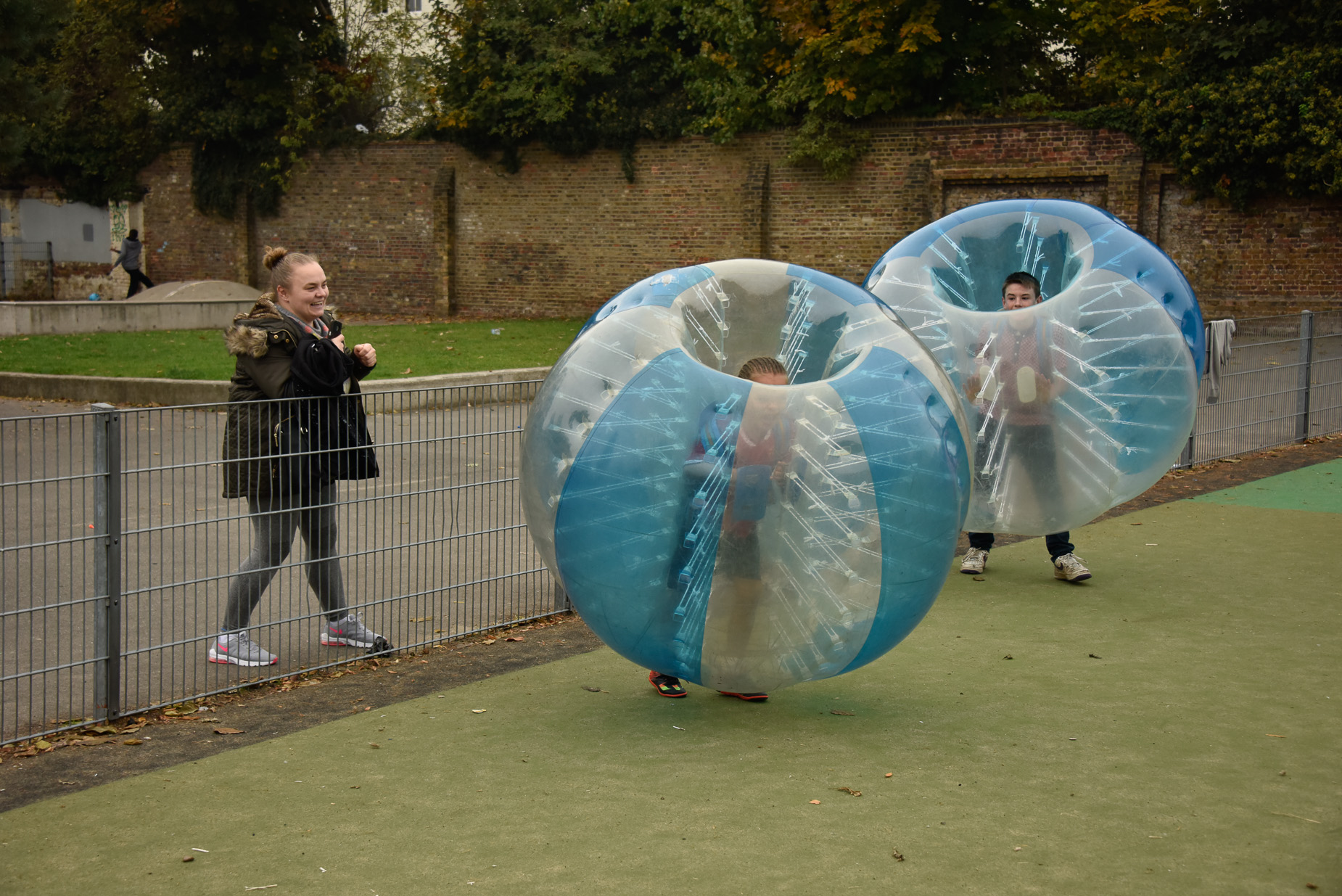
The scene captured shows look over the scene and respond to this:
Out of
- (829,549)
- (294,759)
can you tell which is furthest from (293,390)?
(829,549)

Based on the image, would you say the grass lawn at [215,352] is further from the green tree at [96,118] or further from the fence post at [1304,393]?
the green tree at [96,118]

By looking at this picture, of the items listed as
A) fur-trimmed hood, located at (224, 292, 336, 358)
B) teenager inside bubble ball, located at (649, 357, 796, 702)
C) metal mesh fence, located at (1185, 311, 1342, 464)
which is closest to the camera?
teenager inside bubble ball, located at (649, 357, 796, 702)

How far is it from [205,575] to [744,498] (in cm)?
261

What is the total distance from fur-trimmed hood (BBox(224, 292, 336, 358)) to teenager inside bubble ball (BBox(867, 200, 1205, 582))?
10.0 ft

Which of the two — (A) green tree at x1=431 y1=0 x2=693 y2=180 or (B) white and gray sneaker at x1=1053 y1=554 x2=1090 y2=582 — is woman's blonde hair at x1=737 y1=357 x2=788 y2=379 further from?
(A) green tree at x1=431 y1=0 x2=693 y2=180

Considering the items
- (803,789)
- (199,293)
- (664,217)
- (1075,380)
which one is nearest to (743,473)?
(803,789)

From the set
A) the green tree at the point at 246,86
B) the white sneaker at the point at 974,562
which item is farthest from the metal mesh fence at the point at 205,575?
the green tree at the point at 246,86

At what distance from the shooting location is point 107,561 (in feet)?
15.4

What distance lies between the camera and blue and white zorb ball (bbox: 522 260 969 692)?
13.4 ft

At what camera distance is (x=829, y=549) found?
4.09 m

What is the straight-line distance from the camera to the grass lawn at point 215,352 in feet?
52.0

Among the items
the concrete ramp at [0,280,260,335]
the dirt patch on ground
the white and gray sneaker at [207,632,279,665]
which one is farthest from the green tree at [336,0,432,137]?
the white and gray sneaker at [207,632,279,665]

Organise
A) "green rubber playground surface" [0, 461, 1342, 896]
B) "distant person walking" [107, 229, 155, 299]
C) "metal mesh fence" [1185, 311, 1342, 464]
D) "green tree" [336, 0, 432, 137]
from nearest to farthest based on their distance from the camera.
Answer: "green rubber playground surface" [0, 461, 1342, 896] → "metal mesh fence" [1185, 311, 1342, 464] → "distant person walking" [107, 229, 155, 299] → "green tree" [336, 0, 432, 137]

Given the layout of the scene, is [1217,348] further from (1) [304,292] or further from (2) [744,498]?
(1) [304,292]
